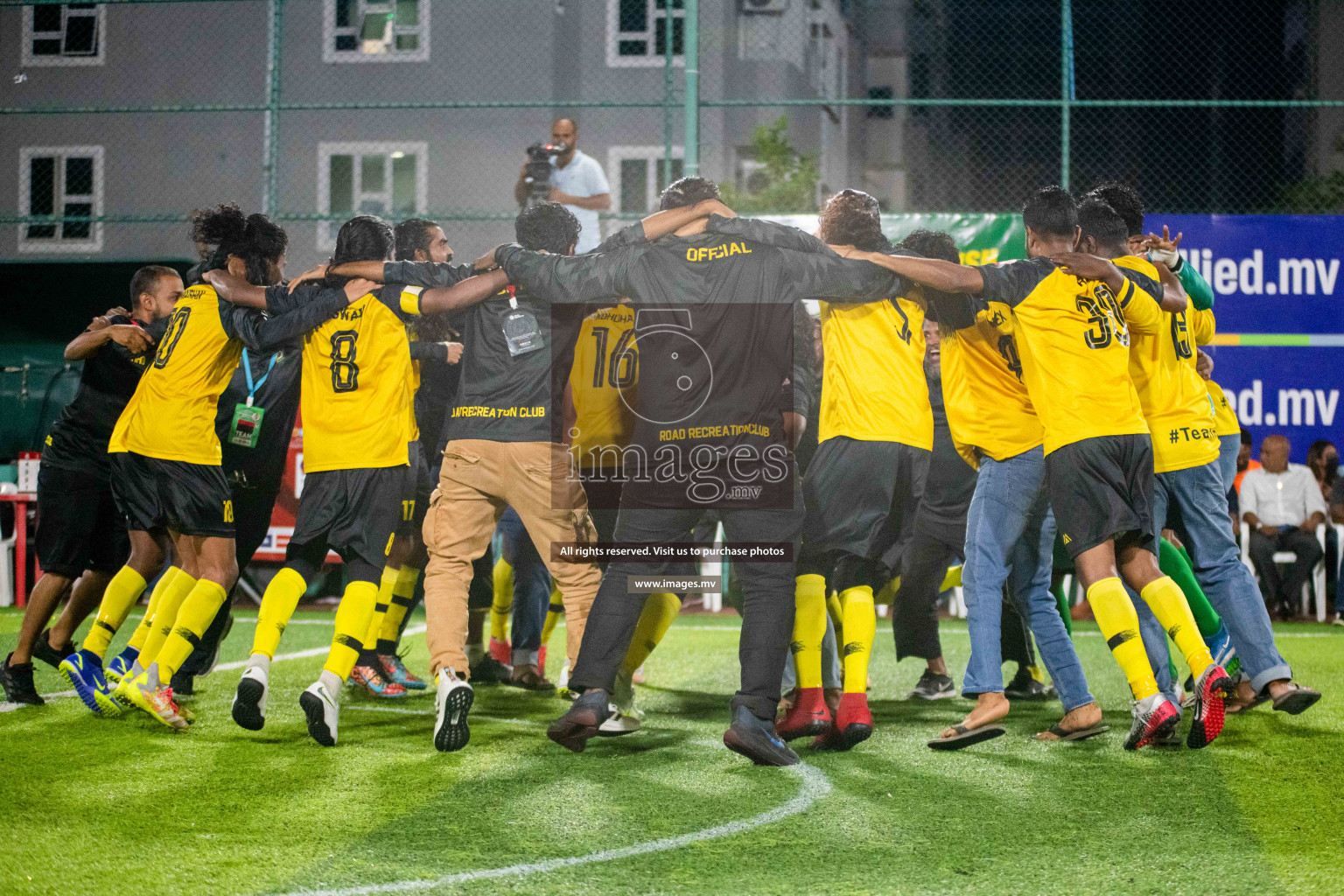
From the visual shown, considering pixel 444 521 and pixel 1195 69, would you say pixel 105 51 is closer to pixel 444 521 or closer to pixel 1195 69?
pixel 444 521

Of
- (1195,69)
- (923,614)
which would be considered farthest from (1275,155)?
(923,614)

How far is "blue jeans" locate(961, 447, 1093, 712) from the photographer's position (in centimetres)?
495

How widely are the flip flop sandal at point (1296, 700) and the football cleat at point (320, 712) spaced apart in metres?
3.69

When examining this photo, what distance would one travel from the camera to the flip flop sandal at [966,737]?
15.4 feet

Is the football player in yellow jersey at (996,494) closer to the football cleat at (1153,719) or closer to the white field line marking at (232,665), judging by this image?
the football cleat at (1153,719)

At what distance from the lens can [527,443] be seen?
4926 millimetres

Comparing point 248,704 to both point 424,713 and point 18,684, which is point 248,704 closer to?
point 424,713

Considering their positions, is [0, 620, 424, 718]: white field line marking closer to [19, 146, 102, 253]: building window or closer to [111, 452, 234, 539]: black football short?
[111, 452, 234, 539]: black football short

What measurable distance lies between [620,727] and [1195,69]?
79.5 feet

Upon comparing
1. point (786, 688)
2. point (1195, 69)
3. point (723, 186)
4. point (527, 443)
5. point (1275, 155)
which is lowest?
→ point (786, 688)

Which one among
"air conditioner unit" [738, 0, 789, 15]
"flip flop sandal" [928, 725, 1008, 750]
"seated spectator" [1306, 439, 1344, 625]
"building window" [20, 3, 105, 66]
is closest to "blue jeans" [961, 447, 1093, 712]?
"flip flop sandal" [928, 725, 1008, 750]

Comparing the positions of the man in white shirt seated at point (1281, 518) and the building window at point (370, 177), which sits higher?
the building window at point (370, 177)

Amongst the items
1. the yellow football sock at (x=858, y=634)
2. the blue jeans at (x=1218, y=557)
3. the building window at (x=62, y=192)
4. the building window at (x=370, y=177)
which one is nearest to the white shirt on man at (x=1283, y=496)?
the blue jeans at (x=1218, y=557)

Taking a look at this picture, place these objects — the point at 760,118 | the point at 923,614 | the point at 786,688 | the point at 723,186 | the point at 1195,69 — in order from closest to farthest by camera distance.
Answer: the point at 786,688, the point at 923,614, the point at 723,186, the point at 760,118, the point at 1195,69
